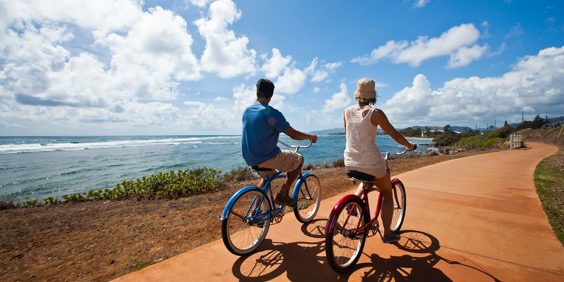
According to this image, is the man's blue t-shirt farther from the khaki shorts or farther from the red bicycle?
the red bicycle

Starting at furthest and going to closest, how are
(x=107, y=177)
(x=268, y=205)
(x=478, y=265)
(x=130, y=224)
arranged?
(x=107, y=177), (x=130, y=224), (x=268, y=205), (x=478, y=265)

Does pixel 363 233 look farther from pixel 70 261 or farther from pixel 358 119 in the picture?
pixel 70 261

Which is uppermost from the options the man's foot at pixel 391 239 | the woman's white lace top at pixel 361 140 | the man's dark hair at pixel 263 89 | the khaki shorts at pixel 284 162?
the man's dark hair at pixel 263 89

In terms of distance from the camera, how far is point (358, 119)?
2.50 m

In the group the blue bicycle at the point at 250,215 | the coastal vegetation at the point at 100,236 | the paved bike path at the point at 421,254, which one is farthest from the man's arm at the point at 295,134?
the coastal vegetation at the point at 100,236

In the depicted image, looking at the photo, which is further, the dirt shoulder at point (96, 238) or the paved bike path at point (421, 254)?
the dirt shoulder at point (96, 238)

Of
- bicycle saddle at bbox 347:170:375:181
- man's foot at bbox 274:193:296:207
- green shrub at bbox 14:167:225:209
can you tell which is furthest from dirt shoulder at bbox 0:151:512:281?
bicycle saddle at bbox 347:170:375:181

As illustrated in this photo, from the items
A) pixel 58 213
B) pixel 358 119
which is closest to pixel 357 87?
pixel 358 119

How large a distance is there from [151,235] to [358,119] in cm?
338

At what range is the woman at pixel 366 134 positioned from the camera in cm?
243

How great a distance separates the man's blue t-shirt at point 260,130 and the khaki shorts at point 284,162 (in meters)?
0.08

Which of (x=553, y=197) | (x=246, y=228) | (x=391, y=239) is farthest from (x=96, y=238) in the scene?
(x=553, y=197)

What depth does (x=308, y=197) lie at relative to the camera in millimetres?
3688

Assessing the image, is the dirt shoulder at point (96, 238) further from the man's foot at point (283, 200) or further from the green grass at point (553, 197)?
the green grass at point (553, 197)
